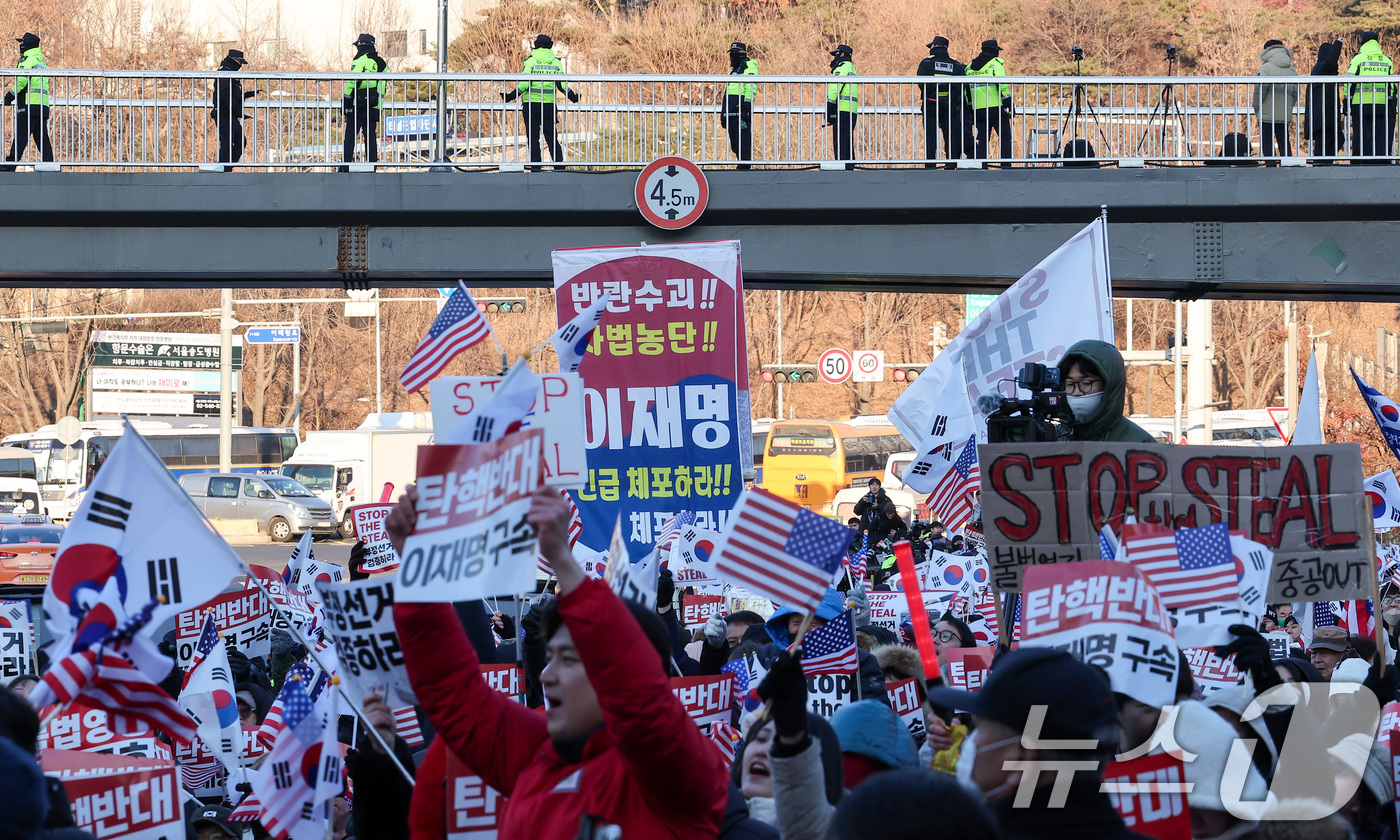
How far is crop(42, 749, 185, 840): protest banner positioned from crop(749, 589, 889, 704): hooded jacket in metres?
2.26

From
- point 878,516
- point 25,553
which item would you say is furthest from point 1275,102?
point 25,553

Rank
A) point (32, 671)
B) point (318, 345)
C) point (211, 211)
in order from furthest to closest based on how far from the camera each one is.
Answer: point (318, 345) → point (211, 211) → point (32, 671)

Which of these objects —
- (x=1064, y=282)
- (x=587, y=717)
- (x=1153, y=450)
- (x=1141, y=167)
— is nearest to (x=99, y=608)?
(x=587, y=717)

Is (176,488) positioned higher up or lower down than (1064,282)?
lower down

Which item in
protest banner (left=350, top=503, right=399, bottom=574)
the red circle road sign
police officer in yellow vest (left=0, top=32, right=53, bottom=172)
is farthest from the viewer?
the red circle road sign

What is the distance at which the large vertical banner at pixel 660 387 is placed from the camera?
8.72 meters

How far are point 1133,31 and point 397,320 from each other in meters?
35.1

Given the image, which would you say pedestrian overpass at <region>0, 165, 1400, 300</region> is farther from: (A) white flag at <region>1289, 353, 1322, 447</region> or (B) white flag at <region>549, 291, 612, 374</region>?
(B) white flag at <region>549, 291, 612, 374</region>

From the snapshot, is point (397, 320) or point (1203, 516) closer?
point (1203, 516)

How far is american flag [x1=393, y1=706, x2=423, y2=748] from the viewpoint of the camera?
5.85 meters

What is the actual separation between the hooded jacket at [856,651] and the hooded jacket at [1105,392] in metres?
1.60

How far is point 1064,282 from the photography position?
9.35 m

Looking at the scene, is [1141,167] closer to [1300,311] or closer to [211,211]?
[211,211]

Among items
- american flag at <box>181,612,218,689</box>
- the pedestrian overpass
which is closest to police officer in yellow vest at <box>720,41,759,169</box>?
the pedestrian overpass
